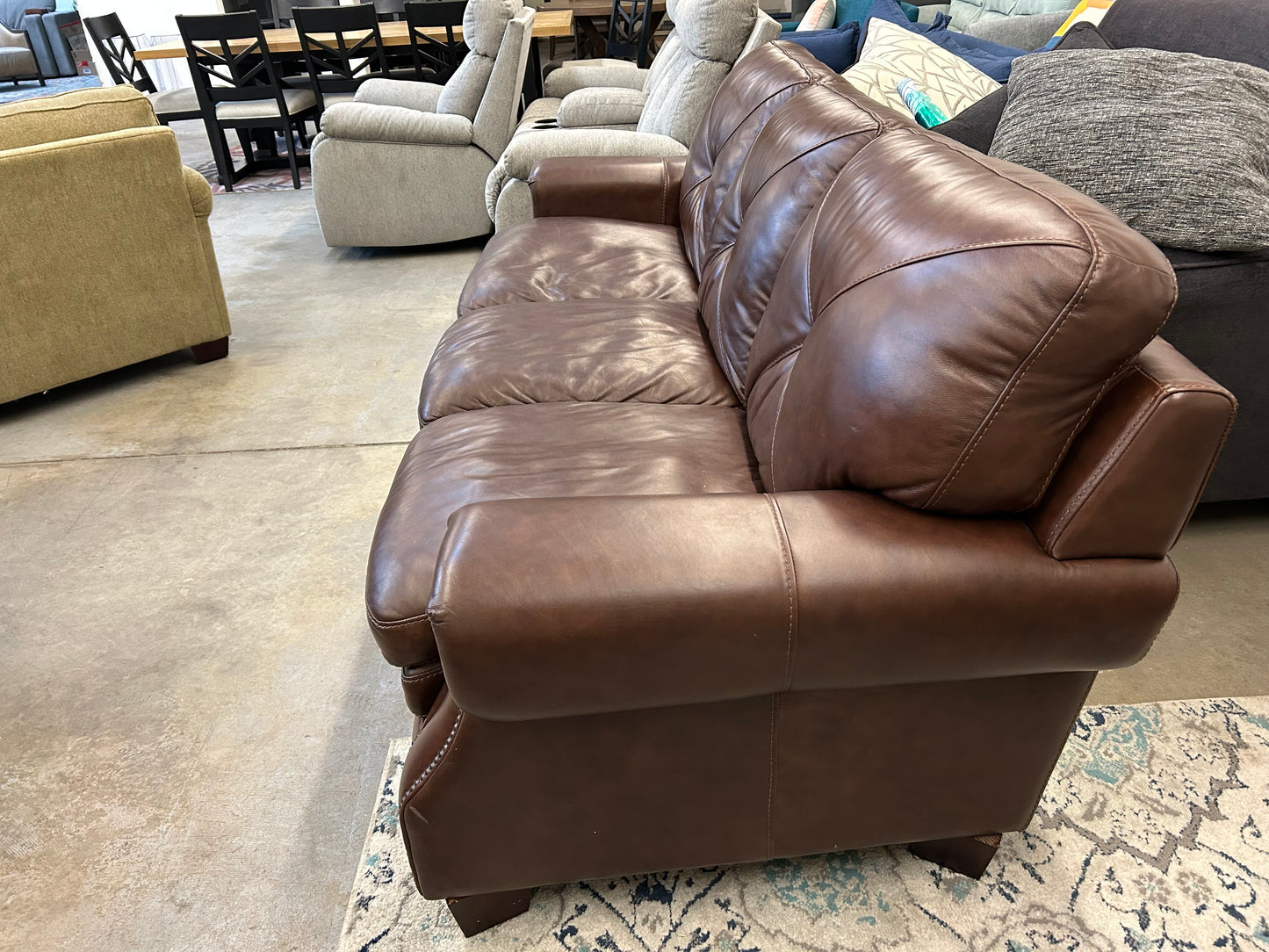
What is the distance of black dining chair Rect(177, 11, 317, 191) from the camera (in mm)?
4297

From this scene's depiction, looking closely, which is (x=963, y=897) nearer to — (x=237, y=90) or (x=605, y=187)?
(x=605, y=187)

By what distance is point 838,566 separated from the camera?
0.85 m

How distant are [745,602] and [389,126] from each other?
3249mm

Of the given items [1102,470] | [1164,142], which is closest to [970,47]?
[1164,142]

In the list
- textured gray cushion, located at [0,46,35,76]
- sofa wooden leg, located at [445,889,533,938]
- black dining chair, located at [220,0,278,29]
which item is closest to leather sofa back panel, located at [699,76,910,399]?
sofa wooden leg, located at [445,889,533,938]

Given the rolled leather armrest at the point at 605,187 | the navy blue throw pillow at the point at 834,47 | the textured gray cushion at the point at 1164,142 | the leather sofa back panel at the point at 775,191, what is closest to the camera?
the leather sofa back panel at the point at 775,191

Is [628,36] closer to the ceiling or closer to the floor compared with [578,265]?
closer to the ceiling

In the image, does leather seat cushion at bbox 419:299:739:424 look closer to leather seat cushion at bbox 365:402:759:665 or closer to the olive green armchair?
leather seat cushion at bbox 365:402:759:665

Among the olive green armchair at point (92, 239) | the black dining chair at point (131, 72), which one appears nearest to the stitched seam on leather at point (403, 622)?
the olive green armchair at point (92, 239)

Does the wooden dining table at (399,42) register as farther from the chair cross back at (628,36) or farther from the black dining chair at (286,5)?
the black dining chair at (286,5)

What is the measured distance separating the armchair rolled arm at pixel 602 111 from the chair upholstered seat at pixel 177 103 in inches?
109

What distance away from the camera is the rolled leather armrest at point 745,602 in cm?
82

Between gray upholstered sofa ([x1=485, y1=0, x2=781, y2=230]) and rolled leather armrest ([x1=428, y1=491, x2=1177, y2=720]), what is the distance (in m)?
2.18

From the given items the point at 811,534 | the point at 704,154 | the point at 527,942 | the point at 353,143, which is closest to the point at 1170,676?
the point at 811,534
